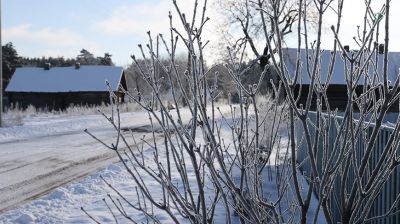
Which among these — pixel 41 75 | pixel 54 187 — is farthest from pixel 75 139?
pixel 41 75

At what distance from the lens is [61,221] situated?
6.50 meters

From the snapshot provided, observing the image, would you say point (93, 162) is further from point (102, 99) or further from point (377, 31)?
point (102, 99)

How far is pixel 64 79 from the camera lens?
162ft

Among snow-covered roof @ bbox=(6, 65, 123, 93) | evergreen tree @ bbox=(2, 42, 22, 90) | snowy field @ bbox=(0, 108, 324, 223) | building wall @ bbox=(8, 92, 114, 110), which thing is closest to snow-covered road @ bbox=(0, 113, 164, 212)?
snowy field @ bbox=(0, 108, 324, 223)

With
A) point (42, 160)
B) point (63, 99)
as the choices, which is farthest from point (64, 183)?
point (63, 99)

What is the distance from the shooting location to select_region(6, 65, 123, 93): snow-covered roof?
48.3 metres

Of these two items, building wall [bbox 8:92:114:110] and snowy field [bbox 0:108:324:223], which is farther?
building wall [bbox 8:92:114:110]

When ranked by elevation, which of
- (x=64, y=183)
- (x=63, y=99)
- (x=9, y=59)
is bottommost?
(x=64, y=183)

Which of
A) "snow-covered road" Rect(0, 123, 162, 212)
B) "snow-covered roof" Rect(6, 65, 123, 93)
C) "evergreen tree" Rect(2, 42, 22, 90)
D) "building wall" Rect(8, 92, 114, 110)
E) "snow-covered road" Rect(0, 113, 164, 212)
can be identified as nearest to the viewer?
"snow-covered road" Rect(0, 123, 162, 212)

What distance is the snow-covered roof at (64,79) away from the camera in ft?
159

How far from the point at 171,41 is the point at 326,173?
0.83 metres

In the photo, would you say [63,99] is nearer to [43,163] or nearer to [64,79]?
[64,79]

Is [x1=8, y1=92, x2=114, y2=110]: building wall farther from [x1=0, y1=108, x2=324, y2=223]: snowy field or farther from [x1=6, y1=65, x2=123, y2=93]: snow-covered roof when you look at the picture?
[x1=0, y1=108, x2=324, y2=223]: snowy field

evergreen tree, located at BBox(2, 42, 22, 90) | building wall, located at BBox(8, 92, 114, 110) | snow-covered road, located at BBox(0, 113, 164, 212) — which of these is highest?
evergreen tree, located at BBox(2, 42, 22, 90)
